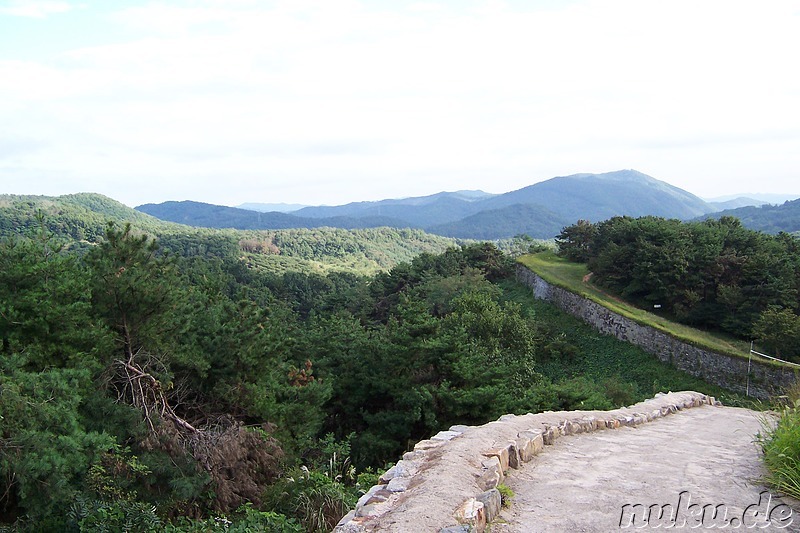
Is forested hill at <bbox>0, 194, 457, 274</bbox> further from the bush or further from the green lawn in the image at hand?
the bush

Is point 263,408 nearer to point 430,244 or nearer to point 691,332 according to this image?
point 691,332

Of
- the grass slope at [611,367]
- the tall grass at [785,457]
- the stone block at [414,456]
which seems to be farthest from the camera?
the grass slope at [611,367]

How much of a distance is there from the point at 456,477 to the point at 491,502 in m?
0.51

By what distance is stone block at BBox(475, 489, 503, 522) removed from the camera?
4.45m

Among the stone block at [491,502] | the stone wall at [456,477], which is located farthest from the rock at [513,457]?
the stone block at [491,502]

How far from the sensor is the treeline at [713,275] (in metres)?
20.6

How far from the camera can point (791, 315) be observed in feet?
61.7

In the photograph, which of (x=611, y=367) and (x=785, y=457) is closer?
(x=785, y=457)

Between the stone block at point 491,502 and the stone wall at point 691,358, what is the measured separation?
12.5 m

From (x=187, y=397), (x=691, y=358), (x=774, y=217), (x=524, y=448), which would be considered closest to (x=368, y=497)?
(x=524, y=448)

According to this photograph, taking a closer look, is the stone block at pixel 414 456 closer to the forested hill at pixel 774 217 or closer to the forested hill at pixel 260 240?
the forested hill at pixel 260 240

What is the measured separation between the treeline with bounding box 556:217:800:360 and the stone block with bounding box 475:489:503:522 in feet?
59.2

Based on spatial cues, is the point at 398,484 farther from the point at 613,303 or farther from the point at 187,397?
the point at 613,303

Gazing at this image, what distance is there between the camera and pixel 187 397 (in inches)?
452
